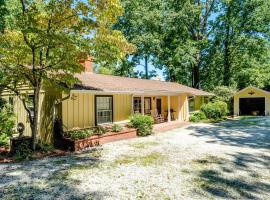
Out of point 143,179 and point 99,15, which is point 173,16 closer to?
point 99,15

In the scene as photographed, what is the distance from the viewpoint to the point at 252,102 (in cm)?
3048

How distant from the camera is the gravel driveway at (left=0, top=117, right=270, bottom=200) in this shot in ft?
19.5

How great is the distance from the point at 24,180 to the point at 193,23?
32009 mm

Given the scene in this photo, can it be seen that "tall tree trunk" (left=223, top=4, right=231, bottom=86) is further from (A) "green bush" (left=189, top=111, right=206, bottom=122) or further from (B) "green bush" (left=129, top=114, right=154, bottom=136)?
(B) "green bush" (left=129, top=114, right=154, bottom=136)

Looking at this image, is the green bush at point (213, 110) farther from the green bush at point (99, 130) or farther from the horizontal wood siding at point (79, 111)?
the green bush at point (99, 130)

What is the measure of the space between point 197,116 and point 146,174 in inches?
661

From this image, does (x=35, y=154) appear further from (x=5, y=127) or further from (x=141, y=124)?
(x=141, y=124)

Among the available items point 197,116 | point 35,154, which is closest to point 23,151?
point 35,154

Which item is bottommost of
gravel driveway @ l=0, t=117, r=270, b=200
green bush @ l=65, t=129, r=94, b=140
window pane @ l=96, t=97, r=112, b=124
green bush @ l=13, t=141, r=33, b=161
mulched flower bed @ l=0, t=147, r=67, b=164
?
gravel driveway @ l=0, t=117, r=270, b=200

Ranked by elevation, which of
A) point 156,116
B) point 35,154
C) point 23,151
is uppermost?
point 156,116

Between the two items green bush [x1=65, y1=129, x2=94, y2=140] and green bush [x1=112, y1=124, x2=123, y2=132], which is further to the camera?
green bush [x1=112, y1=124, x2=123, y2=132]

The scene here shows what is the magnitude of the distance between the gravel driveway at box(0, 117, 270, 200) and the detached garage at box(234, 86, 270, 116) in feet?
67.2

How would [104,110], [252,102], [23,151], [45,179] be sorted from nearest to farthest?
[45,179] → [23,151] → [104,110] → [252,102]

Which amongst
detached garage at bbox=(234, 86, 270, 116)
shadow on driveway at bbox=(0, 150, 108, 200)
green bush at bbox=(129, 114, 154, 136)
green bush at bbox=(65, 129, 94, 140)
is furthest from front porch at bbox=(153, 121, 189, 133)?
detached garage at bbox=(234, 86, 270, 116)
